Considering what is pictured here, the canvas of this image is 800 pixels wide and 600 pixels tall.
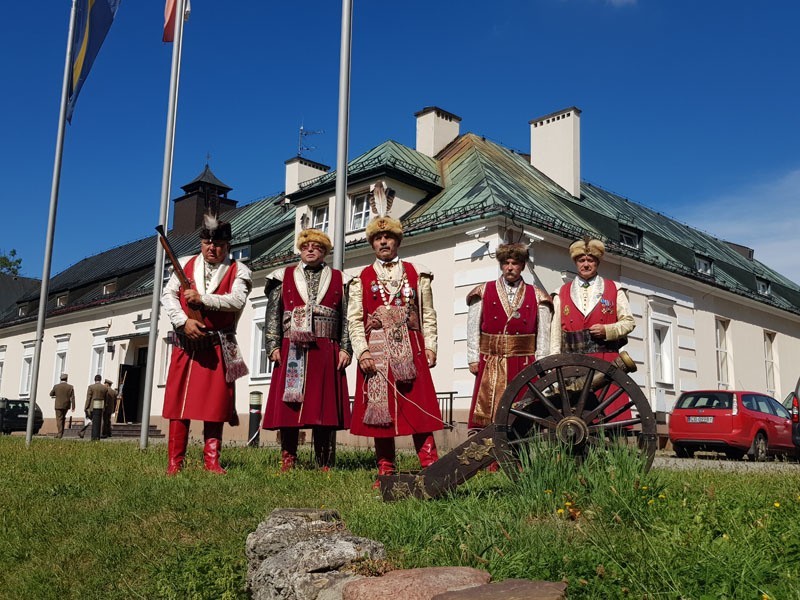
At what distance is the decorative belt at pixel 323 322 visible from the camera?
24.6ft

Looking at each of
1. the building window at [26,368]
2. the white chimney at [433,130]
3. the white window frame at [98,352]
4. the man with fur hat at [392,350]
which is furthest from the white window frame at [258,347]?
the man with fur hat at [392,350]

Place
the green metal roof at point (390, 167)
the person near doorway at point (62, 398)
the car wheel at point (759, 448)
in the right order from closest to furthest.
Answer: the car wheel at point (759, 448)
the green metal roof at point (390, 167)
the person near doorway at point (62, 398)

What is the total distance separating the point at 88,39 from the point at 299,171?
1532 centimetres

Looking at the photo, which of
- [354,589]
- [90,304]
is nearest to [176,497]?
[354,589]

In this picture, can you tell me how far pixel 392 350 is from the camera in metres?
6.74

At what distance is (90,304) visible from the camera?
1281 inches

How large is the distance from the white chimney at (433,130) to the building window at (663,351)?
7868 millimetres

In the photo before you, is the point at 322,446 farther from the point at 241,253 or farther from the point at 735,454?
the point at 241,253

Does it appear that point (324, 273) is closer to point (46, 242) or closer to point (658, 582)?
point (658, 582)

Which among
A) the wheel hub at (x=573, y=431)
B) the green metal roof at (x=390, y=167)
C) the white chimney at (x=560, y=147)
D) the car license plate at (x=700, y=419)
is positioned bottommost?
the wheel hub at (x=573, y=431)

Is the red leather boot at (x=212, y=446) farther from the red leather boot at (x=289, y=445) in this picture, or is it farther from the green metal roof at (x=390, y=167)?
the green metal roof at (x=390, y=167)

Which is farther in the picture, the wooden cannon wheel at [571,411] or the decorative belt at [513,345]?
the decorative belt at [513,345]

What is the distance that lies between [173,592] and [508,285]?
14.2 feet

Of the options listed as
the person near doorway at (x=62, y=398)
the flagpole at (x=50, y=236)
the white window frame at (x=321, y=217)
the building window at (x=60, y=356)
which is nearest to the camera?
the flagpole at (x=50, y=236)
